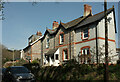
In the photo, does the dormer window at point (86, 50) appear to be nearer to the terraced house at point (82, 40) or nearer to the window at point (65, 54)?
the terraced house at point (82, 40)

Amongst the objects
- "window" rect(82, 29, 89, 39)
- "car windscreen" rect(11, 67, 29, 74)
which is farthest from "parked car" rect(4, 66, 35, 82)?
"window" rect(82, 29, 89, 39)

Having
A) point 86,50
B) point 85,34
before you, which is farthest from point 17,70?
point 85,34

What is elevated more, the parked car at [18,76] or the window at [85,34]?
the window at [85,34]

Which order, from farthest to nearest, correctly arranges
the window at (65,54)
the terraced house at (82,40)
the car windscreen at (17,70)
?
the window at (65,54)
the terraced house at (82,40)
the car windscreen at (17,70)

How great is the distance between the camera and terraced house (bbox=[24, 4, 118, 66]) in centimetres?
2173

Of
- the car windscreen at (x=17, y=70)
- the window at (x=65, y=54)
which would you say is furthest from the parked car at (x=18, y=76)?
the window at (x=65, y=54)

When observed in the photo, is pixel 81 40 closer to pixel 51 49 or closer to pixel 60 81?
pixel 51 49

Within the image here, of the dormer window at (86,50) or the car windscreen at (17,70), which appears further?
the dormer window at (86,50)

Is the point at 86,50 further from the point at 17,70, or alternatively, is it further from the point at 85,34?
the point at 17,70

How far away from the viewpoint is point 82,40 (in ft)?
78.9

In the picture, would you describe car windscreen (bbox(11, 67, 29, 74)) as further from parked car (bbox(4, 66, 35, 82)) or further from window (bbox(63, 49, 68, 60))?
window (bbox(63, 49, 68, 60))

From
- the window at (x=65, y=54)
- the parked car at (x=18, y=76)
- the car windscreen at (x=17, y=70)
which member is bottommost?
the parked car at (x=18, y=76)

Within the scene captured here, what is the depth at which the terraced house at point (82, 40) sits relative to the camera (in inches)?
856

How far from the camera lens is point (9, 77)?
1357cm
